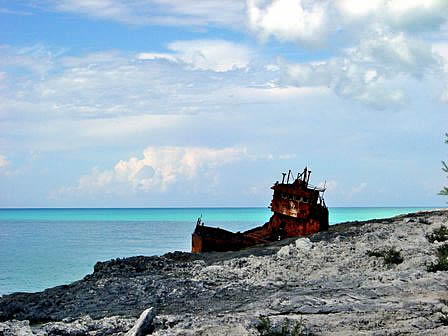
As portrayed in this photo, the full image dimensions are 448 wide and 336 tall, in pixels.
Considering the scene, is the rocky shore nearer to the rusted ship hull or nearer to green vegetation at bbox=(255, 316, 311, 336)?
green vegetation at bbox=(255, 316, 311, 336)

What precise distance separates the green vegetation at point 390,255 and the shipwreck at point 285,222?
1177 cm

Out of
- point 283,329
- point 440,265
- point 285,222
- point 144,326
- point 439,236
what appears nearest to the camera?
point 283,329

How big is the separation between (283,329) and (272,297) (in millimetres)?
2689

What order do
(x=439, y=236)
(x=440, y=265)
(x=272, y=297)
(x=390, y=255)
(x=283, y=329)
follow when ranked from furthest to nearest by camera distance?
(x=439, y=236) < (x=390, y=255) < (x=440, y=265) < (x=272, y=297) < (x=283, y=329)

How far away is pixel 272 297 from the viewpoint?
15.7m

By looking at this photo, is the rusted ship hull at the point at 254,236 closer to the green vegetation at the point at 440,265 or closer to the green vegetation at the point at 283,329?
the green vegetation at the point at 440,265

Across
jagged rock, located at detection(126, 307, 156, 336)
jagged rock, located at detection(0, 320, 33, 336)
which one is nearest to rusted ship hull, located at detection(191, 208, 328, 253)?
jagged rock, located at detection(0, 320, 33, 336)

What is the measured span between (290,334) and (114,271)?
1096 centimetres

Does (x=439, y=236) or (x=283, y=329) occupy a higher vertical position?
(x=439, y=236)

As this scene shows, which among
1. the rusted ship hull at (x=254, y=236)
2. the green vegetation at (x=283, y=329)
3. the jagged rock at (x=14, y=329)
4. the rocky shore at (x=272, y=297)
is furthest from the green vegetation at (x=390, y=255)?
the rusted ship hull at (x=254, y=236)

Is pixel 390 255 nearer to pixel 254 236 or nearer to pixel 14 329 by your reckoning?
pixel 14 329

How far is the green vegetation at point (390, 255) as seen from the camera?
19.0 m

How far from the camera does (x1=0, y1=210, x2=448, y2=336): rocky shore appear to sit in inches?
538

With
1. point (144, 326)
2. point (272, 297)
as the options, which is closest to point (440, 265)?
point (272, 297)
